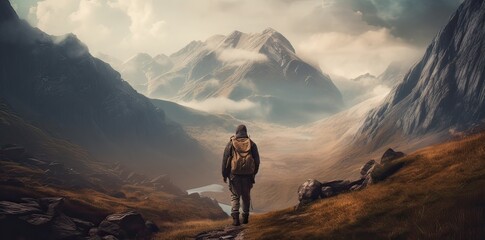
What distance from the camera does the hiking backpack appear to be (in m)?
18.0

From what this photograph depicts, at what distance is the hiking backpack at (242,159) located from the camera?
58.9ft

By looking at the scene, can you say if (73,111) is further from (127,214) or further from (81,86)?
(127,214)

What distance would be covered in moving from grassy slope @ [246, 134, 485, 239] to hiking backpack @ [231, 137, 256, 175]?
2.99m

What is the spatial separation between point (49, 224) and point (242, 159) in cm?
1678

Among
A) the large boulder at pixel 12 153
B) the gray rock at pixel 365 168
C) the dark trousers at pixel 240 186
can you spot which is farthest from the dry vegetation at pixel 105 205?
the gray rock at pixel 365 168

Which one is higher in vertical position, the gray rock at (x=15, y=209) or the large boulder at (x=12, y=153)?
the large boulder at (x=12, y=153)

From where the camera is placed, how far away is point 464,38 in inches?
7559

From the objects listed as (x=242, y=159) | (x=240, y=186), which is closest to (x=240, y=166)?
(x=242, y=159)

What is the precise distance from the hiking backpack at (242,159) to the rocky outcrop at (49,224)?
40.5 ft

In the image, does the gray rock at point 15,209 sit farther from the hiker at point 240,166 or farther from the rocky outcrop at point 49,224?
the hiker at point 240,166

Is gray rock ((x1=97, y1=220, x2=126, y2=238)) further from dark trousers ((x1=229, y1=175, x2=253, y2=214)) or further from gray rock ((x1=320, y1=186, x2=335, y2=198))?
gray rock ((x1=320, y1=186, x2=335, y2=198))

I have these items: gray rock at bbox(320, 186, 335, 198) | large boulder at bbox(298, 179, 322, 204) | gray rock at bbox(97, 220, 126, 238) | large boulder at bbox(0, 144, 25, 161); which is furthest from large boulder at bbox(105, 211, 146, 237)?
large boulder at bbox(0, 144, 25, 161)

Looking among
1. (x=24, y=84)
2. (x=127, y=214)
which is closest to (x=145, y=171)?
(x=24, y=84)

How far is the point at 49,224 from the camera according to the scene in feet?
87.4
